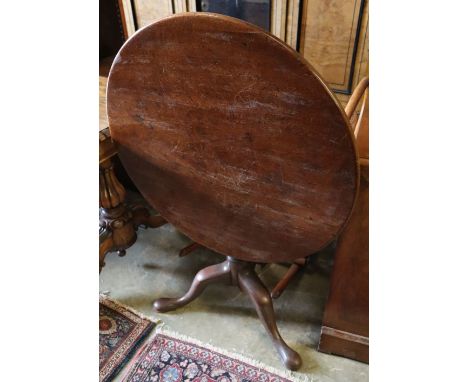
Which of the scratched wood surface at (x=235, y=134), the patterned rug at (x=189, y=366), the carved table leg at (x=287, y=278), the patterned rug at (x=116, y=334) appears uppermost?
the scratched wood surface at (x=235, y=134)

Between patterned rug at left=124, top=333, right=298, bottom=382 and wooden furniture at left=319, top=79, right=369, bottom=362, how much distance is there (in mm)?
209

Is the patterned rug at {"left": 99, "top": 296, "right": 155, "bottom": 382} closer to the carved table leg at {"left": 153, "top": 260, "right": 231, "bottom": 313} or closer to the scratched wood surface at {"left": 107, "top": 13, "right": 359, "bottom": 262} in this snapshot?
the carved table leg at {"left": 153, "top": 260, "right": 231, "bottom": 313}

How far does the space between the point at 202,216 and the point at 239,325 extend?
551mm

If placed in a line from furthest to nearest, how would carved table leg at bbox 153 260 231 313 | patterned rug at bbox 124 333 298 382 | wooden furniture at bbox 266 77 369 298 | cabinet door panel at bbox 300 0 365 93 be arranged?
cabinet door panel at bbox 300 0 365 93, carved table leg at bbox 153 260 231 313, patterned rug at bbox 124 333 298 382, wooden furniture at bbox 266 77 369 298

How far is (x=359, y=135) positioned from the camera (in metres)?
1.08

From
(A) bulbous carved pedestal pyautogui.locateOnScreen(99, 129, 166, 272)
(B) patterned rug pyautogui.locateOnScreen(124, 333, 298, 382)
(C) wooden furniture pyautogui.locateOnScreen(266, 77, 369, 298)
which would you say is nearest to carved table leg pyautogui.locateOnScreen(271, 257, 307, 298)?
(C) wooden furniture pyautogui.locateOnScreen(266, 77, 369, 298)

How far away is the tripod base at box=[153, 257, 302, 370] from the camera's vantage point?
133 centimetres

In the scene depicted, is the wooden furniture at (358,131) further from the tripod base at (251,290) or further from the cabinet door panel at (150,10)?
the cabinet door panel at (150,10)

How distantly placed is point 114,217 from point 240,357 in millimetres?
734

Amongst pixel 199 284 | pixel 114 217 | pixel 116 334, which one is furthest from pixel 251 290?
pixel 114 217

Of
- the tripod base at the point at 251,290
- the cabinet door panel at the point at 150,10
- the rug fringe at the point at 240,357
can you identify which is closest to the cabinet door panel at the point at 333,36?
the cabinet door panel at the point at 150,10

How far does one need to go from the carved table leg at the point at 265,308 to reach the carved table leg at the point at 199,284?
65 mm

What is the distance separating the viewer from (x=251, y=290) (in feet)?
4.51

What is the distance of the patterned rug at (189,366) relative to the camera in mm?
1297
